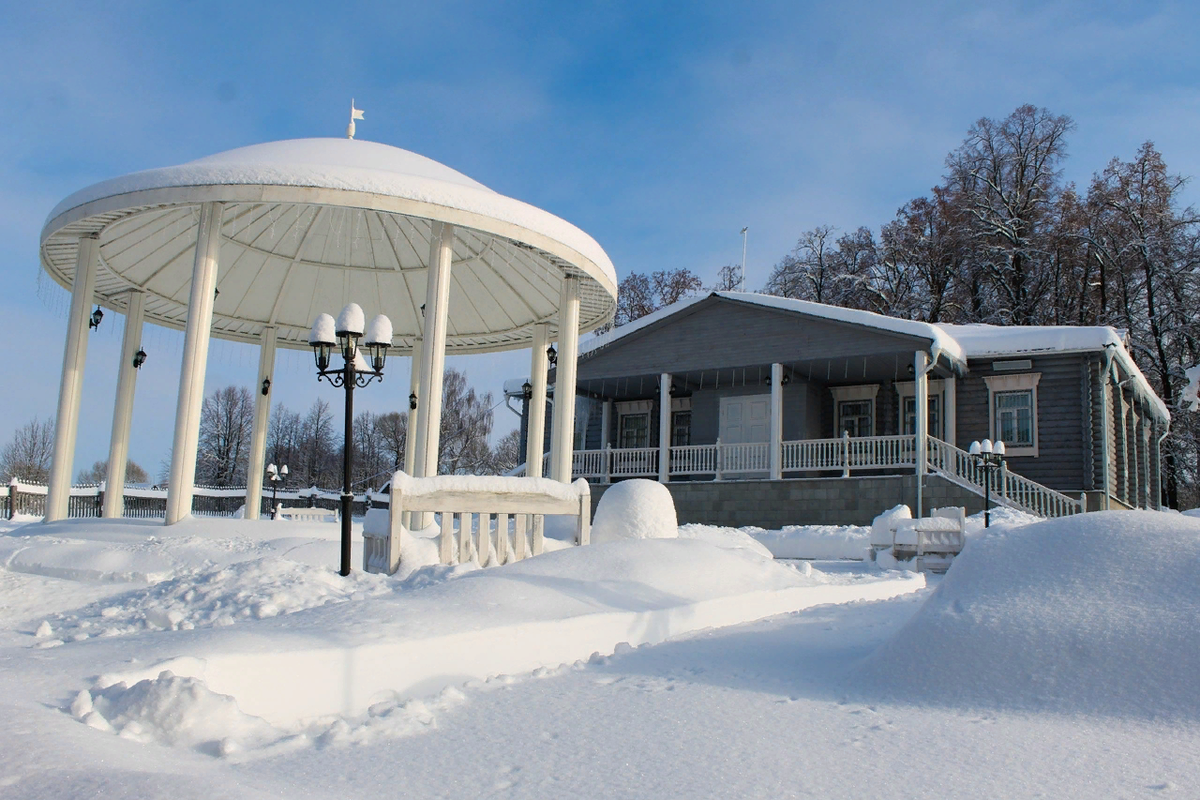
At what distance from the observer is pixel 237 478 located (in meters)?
60.5

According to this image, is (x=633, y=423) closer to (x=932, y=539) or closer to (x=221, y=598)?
(x=932, y=539)

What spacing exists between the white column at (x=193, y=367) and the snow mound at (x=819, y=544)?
32.7 ft

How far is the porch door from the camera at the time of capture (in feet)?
76.6

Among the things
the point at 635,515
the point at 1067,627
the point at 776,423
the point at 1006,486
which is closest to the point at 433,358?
the point at 635,515

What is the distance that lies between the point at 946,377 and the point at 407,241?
1261cm

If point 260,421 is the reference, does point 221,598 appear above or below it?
below

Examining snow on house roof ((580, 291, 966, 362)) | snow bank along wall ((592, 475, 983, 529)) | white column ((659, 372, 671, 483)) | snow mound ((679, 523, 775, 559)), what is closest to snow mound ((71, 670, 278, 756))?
snow mound ((679, 523, 775, 559))

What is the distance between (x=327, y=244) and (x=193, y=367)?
226 inches

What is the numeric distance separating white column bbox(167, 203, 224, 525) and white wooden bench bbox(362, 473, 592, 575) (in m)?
3.12

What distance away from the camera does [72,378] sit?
41.1ft

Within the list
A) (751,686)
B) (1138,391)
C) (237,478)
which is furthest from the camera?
(237,478)

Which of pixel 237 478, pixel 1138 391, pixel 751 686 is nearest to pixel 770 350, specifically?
pixel 1138 391

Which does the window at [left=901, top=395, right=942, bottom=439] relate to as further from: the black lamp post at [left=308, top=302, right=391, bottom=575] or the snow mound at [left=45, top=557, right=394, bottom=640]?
the snow mound at [left=45, top=557, right=394, bottom=640]

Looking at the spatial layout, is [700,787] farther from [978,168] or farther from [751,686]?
[978,168]
